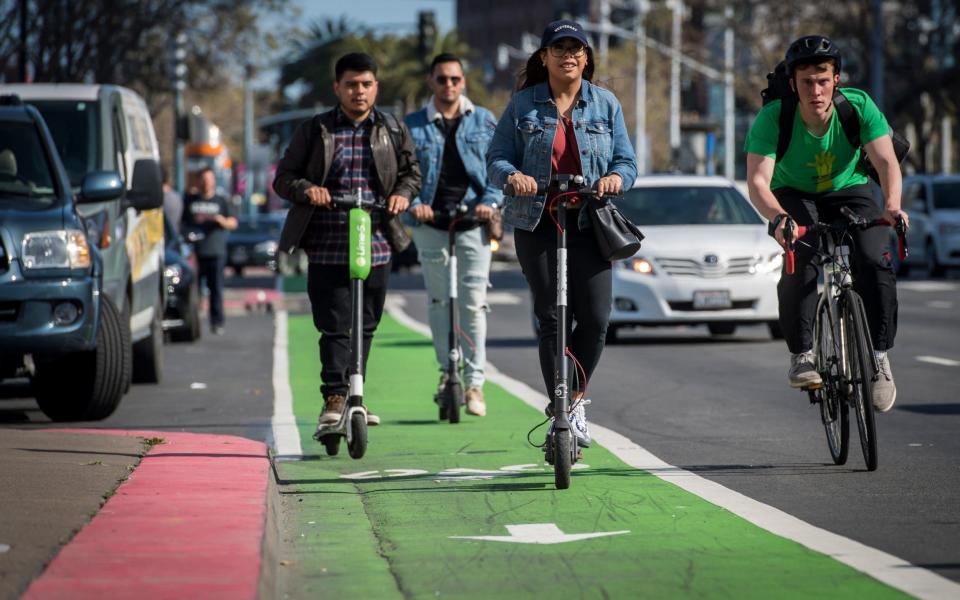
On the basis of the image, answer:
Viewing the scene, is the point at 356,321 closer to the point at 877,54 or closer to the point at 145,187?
the point at 145,187

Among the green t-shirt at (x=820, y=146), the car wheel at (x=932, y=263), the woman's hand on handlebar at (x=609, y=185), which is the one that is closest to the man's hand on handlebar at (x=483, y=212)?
the green t-shirt at (x=820, y=146)

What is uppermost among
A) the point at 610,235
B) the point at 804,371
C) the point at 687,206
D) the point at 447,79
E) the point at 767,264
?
the point at 447,79

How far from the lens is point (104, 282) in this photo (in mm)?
12070

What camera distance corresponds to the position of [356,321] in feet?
29.3

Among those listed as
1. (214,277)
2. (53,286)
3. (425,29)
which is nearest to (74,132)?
(53,286)

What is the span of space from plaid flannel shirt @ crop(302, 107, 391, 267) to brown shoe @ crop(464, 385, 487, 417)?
199 cm

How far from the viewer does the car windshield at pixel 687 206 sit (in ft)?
62.2

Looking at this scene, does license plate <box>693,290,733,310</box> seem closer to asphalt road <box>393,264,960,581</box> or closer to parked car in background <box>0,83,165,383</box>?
asphalt road <box>393,264,960,581</box>

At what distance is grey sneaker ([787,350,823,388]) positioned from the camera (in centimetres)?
858

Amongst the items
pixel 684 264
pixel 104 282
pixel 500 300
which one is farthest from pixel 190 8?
pixel 104 282

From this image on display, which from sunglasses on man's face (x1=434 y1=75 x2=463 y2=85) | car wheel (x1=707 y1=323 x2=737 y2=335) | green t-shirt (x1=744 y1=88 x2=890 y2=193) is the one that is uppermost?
sunglasses on man's face (x1=434 y1=75 x2=463 y2=85)

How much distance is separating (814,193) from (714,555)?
2746 millimetres

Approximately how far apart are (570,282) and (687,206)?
433 inches

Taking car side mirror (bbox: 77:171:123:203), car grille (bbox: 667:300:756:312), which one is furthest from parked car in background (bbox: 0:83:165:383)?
car grille (bbox: 667:300:756:312)
